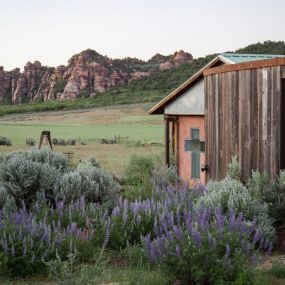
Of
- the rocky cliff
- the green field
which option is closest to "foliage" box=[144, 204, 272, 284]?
the green field

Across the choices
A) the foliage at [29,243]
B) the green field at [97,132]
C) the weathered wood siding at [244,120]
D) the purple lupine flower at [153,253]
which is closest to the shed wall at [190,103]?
the weathered wood siding at [244,120]

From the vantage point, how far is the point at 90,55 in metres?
132

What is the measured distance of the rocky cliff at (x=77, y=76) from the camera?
388ft

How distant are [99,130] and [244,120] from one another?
4129 cm

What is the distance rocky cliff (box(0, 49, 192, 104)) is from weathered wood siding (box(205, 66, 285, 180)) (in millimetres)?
99717

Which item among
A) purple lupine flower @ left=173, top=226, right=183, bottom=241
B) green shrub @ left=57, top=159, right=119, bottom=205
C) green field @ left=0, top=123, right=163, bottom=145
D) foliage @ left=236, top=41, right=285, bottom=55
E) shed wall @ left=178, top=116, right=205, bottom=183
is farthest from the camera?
foliage @ left=236, top=41, right=285, bottom=55

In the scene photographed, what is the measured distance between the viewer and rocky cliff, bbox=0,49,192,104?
118363mm

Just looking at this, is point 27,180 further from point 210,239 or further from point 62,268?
point 210,239

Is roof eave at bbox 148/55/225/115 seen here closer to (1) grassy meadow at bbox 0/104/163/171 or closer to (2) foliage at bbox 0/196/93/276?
(1) grassy meadow at bbox 0/104/163/171

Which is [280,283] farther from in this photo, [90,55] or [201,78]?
[90,55]

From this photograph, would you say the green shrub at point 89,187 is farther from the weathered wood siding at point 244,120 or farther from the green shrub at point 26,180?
the weathered wood siding at point 244,120

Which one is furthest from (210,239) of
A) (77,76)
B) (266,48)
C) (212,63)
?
(77,76)

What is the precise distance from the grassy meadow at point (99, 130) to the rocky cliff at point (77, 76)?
45032mm

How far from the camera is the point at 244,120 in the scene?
29.3 ft
